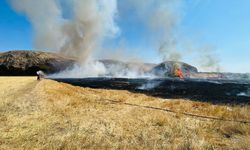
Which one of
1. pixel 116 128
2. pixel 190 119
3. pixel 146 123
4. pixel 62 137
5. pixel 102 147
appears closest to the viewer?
pixel 102 147

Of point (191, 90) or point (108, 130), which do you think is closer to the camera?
point (108, 130)

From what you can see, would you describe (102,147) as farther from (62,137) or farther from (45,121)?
(45,121)

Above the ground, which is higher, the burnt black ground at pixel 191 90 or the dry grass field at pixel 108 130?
the burnt black ground at pixel 191 90

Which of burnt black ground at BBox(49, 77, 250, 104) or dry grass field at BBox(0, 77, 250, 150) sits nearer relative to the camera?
dry grass field at BBox(0, 77, 250, 150)

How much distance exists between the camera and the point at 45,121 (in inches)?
518

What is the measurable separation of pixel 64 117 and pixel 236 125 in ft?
33.0

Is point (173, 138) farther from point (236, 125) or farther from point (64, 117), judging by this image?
point (64, 117)

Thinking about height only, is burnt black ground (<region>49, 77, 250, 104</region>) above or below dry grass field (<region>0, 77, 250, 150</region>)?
above

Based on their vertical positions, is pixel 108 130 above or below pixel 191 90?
below

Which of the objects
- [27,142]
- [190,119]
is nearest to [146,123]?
[190,119]

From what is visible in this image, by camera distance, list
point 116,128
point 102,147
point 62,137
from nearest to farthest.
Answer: point 102,147 < point 62,137 < point 116,128

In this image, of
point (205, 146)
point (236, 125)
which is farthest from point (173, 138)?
point (236, 125)

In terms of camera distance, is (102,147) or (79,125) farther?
(79,125)

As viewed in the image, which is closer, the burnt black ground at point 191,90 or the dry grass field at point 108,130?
the dry grass field at point 108,130
